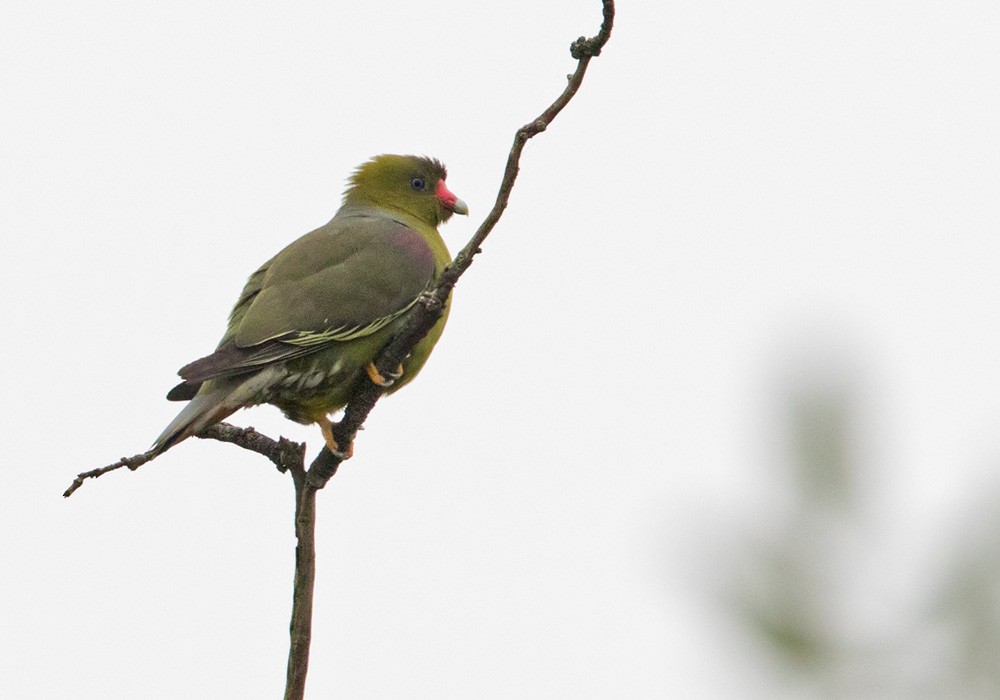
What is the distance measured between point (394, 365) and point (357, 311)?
57cm

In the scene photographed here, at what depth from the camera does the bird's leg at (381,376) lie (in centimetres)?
515

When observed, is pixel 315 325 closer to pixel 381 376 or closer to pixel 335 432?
pixel 381 376

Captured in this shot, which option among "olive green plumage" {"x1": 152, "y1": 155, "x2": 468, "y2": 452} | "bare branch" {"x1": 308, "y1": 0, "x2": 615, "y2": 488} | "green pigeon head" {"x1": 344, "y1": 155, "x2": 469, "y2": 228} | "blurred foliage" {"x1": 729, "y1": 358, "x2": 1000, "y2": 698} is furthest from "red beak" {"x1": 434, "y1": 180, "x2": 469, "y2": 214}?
"blurred foliage" {"x1": 729, "y1": 358, "x2": 1000, "y2": 698}

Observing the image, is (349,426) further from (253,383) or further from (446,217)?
(446,217)

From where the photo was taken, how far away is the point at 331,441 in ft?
15.9

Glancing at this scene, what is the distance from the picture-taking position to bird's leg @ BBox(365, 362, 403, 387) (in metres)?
5.15

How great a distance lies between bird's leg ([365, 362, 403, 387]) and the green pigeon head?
164 cm

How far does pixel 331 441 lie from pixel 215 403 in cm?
48

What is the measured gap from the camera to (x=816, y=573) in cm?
108

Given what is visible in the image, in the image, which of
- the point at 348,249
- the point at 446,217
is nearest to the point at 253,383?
the point at 348,249

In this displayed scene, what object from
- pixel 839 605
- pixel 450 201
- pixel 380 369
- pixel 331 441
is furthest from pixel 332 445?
pixel 839 605

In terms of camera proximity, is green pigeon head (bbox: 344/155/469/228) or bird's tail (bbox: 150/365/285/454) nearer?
bird's tail (bbox: 150/365/285/454)

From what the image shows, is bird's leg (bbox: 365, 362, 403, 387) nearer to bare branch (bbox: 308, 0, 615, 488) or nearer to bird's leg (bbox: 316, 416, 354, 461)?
bare branch (bbox: 308, 0, 615, 488)

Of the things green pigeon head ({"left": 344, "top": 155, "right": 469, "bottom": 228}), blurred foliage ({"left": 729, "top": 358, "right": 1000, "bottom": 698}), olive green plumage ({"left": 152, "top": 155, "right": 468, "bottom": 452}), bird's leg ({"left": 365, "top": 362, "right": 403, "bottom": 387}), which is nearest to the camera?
blurred foliage ({"left": 729, "top": 358, "right": 1000, "bottom": 698})
